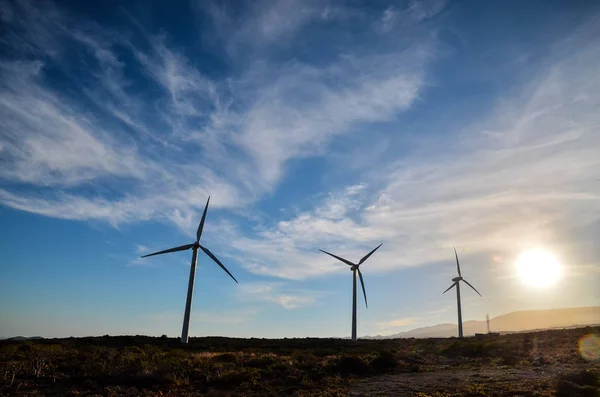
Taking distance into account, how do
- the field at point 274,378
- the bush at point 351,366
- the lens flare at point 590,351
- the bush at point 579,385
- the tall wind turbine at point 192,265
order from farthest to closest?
the tall wind turbine at point 192,265 → the lens flare at point 590,351 → the bush at point 351,366 → the field at point 274,378 → the bush at point 579,385

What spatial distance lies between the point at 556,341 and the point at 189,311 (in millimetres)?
57203

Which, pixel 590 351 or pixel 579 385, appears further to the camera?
pixel 590 351

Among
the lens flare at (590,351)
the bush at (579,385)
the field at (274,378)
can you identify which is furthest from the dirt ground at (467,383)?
the lens flare at (590,351)

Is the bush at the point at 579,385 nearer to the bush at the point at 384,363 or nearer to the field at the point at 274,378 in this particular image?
the field at the point at 274,378

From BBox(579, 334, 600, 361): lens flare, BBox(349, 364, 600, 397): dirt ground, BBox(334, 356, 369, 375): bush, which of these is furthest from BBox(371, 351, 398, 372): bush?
BBox(579, 334, 600, 361): lens flare

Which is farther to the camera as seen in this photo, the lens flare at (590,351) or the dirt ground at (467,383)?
the lens flare at (590,351)

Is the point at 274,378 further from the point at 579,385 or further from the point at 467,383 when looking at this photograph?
the point at 579,385

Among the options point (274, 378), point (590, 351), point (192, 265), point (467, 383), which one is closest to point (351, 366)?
point (274, 378)

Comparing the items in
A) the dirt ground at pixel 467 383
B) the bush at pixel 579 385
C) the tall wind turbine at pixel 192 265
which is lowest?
the dirt ground at pixel 467 383

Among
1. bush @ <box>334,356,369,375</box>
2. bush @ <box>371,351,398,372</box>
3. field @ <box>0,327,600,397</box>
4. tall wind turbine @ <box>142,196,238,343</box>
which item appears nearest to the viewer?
field @ <box>0,327,600,397</box>

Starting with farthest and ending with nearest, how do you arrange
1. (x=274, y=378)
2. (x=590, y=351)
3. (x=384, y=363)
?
(x=590, y=351) → (x=384, y=363) → (x=274, y=378)

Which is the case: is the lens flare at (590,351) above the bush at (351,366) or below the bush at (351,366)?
above

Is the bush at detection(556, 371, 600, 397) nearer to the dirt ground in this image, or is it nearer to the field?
the field

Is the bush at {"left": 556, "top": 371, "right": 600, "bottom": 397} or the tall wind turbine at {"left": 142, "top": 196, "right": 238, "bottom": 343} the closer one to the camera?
the bush at {"left": 556, "top": 371, "right": 600, "bottom": 397}
